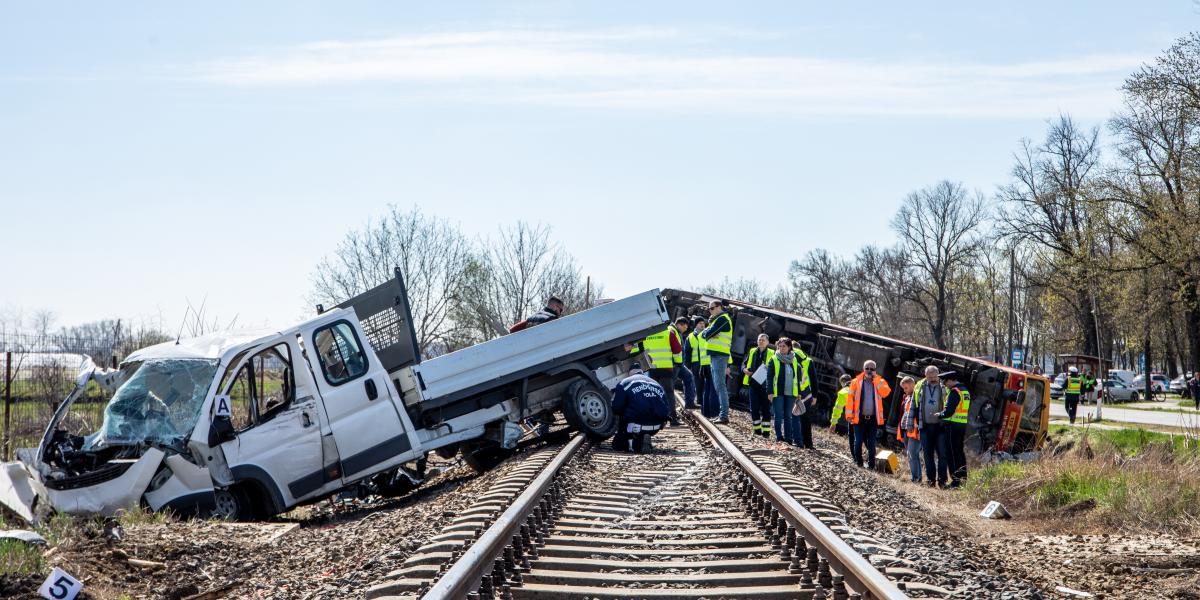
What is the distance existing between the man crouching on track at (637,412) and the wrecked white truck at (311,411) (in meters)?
0.56

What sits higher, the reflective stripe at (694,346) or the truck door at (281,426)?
the reflective stripe at (694,346)

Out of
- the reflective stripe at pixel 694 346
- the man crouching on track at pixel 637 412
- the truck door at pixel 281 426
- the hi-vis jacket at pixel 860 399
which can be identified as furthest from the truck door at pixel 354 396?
the reflective stripe at pixel 694 346

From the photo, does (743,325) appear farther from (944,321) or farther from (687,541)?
(944,321)

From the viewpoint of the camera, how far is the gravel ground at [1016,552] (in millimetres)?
6477

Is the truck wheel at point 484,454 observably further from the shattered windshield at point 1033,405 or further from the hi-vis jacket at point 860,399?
the shattered windshield at point 1033,405

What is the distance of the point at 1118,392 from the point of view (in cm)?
5275

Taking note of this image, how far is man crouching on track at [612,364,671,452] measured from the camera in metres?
13.2

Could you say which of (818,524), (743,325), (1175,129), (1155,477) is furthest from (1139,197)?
(818,524)

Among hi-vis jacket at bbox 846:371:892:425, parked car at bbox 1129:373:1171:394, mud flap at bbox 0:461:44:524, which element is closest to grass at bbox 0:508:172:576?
mud flap at bbox 0:461:44:524

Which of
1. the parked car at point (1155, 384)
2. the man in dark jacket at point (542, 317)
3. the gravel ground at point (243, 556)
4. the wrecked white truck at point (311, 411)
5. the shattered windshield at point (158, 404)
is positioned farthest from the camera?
the parked car at point (1155, 384)

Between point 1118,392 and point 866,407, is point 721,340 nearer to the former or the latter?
point 866,407

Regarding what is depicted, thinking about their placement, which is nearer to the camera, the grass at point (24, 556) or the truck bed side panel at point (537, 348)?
the grass at point (24, 556)

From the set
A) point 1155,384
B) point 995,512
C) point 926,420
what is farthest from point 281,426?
point 1155,384

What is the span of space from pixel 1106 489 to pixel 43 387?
608 inches
